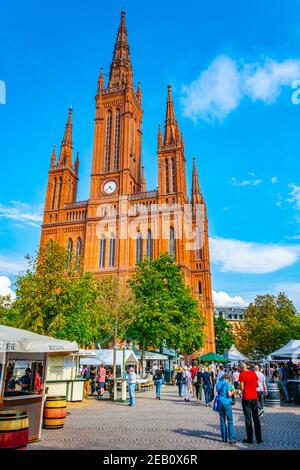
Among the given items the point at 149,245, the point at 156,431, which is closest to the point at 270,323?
the point at 149,245

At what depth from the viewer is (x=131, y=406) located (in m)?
15.1

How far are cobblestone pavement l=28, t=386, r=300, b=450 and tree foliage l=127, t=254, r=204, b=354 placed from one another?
15.1 m

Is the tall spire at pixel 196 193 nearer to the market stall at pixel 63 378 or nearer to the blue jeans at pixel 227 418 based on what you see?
the market stall at pixel 63 378

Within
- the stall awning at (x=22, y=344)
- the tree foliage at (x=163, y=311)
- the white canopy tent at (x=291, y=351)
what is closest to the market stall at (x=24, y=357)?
the stall awning at (x=22, y=344)

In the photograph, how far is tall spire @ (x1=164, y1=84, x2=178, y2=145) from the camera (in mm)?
53206

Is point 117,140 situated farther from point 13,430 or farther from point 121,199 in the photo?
point 13,430

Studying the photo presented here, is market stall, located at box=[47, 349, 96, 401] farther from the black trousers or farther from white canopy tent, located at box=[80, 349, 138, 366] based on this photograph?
white canopy tent, located at box=[80, 349, 138, 366]

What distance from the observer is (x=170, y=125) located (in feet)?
181

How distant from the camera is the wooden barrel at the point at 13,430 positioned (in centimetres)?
627

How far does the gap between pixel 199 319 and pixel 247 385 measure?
2961 centimetres

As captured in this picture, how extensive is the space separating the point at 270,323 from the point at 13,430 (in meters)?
40.5

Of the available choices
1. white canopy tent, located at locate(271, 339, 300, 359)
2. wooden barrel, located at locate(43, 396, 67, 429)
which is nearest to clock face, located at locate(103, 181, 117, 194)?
white canopy tent, located at locate(271, 339, 300, 359)

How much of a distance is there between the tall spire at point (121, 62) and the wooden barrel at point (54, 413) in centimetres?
5530
